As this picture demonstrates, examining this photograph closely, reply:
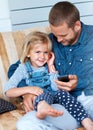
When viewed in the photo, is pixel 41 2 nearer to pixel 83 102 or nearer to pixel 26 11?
pixel 26 11

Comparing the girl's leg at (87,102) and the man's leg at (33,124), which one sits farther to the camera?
the girl's leg at (87,102)

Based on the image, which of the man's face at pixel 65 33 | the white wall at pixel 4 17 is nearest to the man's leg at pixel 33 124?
the man's face at pixel 65 33

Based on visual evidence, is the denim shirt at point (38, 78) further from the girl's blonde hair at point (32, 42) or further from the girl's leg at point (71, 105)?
the girl's leg at point (71, 105)

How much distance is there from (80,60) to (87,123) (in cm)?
45

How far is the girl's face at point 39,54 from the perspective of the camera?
6.91 feet

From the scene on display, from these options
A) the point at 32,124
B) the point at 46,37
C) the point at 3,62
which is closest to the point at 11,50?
the point at 3,62

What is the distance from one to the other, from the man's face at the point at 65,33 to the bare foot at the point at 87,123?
0.52m

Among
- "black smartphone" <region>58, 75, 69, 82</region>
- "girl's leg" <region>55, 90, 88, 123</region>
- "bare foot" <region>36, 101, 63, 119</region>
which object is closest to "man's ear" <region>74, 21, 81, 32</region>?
"black smartphone" <region>58, 75, 69, 82</region>

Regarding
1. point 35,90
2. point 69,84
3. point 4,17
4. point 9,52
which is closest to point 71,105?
point 69,84

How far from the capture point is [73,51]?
7.05 ft

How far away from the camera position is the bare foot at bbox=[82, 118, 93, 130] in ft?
5.97

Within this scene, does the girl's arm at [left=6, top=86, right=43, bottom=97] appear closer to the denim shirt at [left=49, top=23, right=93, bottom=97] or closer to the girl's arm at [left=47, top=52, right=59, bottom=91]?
the girl's arm at [left=47, top=52, right=59, bottom=91]

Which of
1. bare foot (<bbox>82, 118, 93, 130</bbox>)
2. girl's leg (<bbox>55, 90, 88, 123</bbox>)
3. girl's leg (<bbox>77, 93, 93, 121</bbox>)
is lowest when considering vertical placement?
girl's leg (<bbox>77, 93, 93, 121</bbox>)

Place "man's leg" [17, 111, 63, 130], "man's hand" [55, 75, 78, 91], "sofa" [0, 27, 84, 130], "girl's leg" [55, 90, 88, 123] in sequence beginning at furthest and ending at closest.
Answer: "sofa" [0, 27, 84, 130], "man's hand" [55, 75, 78, 91], "girl's leg" [55, 90, 88, 123], "man's leg" [17, 111, 63, 130]
